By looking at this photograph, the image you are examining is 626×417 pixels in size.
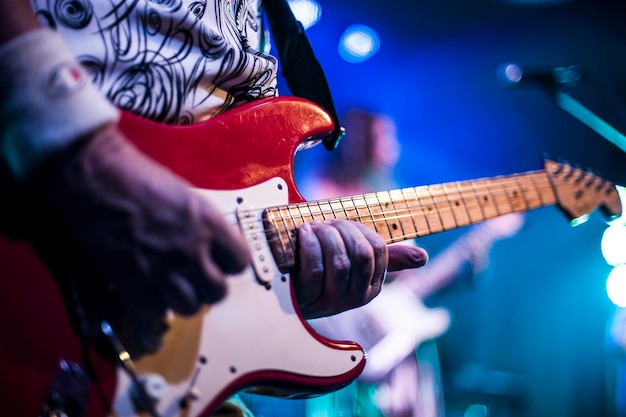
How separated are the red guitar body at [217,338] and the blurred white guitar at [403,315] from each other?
138 cm

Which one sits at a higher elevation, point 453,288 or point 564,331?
point 453,288

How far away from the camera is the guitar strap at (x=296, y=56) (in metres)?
1.47

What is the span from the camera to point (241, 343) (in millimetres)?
899

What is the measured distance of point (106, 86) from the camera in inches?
35.3

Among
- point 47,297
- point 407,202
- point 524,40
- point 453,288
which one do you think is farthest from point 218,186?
point 524,40

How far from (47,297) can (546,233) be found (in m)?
4.62

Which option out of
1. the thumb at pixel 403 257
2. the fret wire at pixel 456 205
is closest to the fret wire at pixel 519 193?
the fret wire at pixel 456 205

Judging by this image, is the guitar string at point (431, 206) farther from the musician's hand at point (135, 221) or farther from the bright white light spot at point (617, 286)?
the bright white light spot at point (617, 286)

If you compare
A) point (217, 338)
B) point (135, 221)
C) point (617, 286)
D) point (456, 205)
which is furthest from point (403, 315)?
point (135, 221)

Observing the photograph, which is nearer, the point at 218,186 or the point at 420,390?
the point at 218,186

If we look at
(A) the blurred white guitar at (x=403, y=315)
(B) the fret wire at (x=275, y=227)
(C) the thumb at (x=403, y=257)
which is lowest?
(A) the blurred white guitar at (x=403, y=315)

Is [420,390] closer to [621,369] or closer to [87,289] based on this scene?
[621,369]

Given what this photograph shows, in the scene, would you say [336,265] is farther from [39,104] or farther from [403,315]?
[403,315]

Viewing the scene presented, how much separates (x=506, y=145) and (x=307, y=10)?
7.11ft
